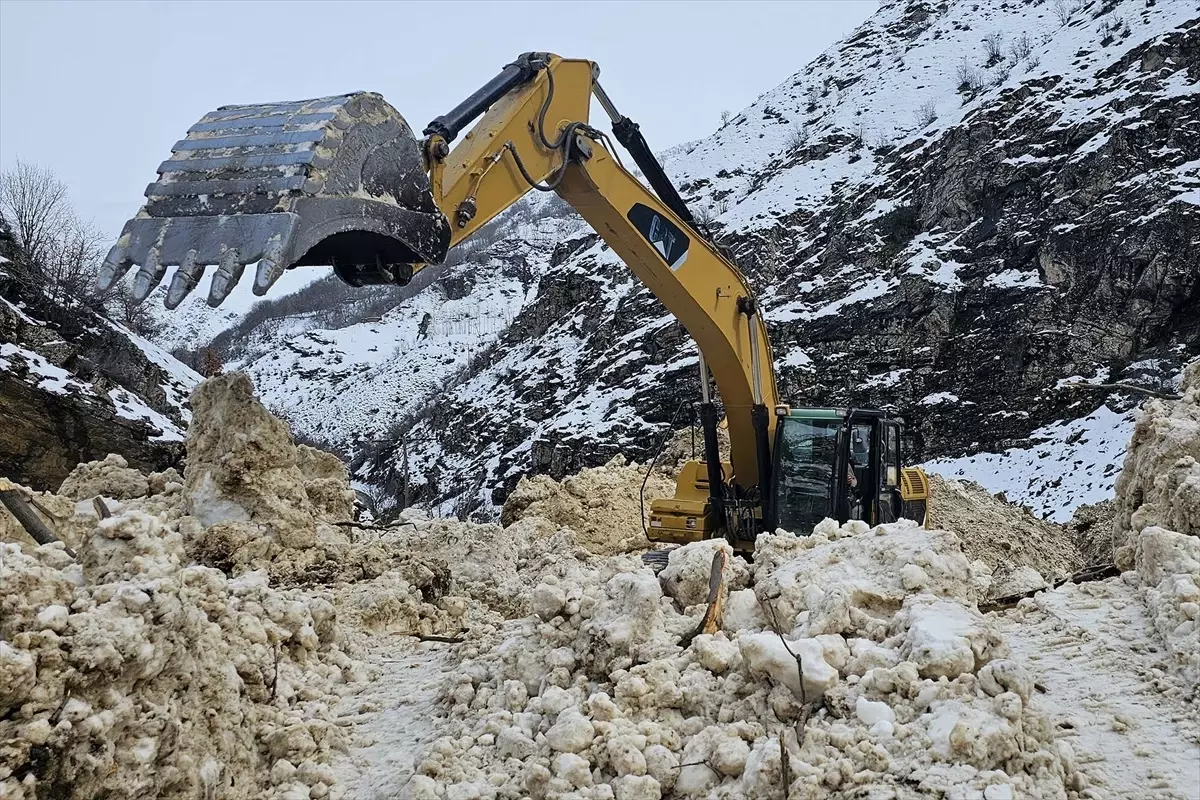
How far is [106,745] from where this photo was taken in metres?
2.49

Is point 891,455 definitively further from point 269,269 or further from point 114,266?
point 114,266

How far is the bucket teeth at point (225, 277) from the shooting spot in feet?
12.8

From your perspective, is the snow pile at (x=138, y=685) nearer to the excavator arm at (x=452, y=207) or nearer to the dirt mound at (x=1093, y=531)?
the excavator arm at (x=452, y=207)

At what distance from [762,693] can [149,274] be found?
3285mm

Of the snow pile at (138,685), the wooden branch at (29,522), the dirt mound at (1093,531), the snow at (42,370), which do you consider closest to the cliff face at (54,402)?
the snow at (42,370)

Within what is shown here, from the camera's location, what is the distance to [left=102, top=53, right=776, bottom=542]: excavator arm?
413cm

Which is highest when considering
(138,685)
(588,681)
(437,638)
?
(437,638)

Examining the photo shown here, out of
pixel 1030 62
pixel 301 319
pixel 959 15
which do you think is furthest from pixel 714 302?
pixel 301 319

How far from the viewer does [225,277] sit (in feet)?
12.8

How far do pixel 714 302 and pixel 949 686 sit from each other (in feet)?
16.8

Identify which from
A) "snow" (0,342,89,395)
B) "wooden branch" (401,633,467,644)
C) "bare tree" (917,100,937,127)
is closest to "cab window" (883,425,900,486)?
"wooden branch" (401,633,467,644)

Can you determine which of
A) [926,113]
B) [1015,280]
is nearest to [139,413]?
[1015,280]

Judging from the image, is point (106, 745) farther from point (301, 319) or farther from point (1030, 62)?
point (301, 319)

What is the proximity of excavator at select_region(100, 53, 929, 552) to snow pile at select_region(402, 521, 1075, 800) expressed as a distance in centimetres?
203
